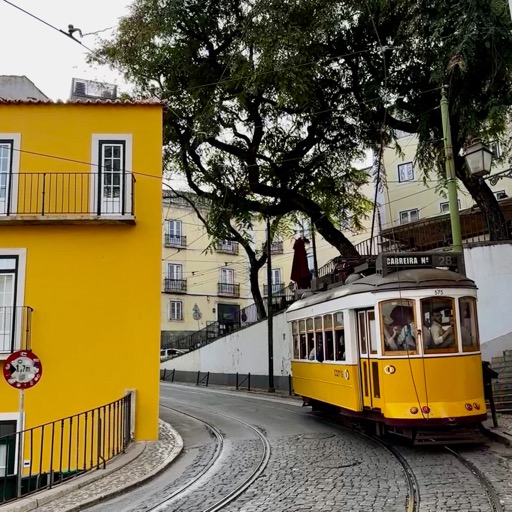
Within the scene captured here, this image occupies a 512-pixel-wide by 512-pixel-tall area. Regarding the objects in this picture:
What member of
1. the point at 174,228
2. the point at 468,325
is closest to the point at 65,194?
the point at 468,325

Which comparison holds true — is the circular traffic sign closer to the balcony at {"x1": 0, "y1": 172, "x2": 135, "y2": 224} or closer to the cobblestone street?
the cobblestone street

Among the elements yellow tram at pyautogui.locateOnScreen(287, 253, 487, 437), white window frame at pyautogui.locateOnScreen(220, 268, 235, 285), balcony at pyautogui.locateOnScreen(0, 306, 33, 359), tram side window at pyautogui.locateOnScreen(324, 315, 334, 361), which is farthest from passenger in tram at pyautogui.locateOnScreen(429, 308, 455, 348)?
white window frame at pyautogui.locateOnScreen(220, 268, 235, 285)

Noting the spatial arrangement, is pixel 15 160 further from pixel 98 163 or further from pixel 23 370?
pixel 23 370

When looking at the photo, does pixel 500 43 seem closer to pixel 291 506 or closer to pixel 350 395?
pixel 350 395

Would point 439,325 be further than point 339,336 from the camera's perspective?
No

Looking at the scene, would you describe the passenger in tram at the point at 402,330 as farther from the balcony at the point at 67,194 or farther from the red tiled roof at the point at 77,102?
the red tiled roof at the point at 77,102

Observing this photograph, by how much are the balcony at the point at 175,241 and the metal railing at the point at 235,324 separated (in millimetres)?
8387

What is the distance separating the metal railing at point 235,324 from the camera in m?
27.1

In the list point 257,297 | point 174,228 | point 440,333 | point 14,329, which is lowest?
point 440,333

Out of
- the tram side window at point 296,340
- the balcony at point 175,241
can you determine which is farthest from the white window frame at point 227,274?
the tram side window at point 296,340

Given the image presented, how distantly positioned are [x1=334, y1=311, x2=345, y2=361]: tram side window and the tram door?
26.0 inches

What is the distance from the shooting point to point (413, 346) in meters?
10.1

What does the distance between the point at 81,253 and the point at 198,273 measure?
3272 cm

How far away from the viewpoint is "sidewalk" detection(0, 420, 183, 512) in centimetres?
739
